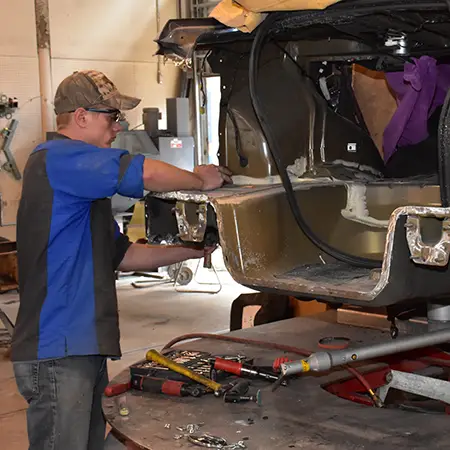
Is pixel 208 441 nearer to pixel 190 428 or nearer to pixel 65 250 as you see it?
pixel 190 428

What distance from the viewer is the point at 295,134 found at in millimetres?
2848

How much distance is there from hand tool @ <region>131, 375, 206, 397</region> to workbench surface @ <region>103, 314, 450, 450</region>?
0.8 inches

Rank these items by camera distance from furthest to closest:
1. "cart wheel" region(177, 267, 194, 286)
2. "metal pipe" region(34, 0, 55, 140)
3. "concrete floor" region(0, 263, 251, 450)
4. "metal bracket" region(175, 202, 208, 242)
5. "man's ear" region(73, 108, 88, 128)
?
1. "metal pipe" region(34, 0, 55, 140)
2. "cart wheel" region(177, 267, 194, 286)
3. "concrete floor" region(0, 263, 251, 450)
4. "man's ear" region(73, 108, 88, 128)
5. "metal bracket" region(175, 202, 208, 242)

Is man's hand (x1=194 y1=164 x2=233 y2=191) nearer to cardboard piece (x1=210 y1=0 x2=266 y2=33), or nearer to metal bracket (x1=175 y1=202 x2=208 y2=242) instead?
metal bracket (x1=175 y1=202 x2=208 y2=242)

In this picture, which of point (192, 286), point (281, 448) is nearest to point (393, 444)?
point (281, 448)

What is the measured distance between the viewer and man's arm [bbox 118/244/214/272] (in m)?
3.05

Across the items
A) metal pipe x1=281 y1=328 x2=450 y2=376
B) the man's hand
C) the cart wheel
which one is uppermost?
the man's hand

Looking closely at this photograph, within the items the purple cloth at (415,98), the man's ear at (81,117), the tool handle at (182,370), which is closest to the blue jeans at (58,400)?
the tool handle at (182,370)

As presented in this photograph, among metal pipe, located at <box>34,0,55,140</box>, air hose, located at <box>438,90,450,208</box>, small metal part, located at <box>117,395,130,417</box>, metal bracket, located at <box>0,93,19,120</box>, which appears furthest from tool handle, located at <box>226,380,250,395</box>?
metal pipe, located at <box>34,0,55,140</box>

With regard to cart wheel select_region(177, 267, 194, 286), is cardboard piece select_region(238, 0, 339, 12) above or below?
above

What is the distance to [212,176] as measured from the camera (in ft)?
8.86

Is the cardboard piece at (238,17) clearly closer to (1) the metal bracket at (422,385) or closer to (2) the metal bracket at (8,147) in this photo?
(1) the metal bracket at (422,385)

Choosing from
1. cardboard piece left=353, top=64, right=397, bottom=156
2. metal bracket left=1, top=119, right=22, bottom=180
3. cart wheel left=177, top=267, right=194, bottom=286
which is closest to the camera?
cardboard piece left=353, top=64, right=397, bottom=156

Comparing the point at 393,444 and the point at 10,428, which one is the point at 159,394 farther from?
the point at 10,428
